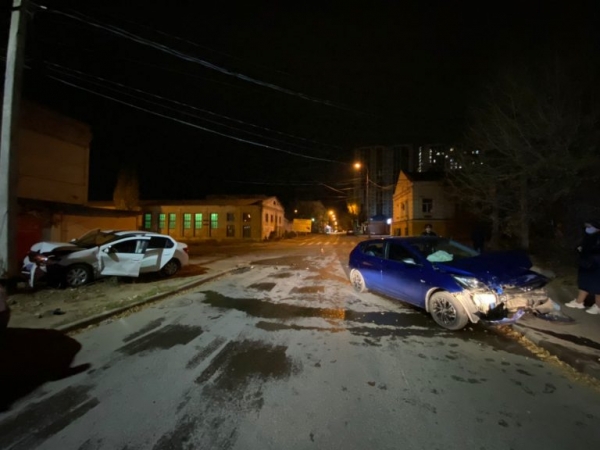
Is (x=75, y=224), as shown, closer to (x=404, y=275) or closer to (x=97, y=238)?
(x=97, y=238)

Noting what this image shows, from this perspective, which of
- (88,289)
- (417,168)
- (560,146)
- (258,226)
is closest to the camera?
(88,289)

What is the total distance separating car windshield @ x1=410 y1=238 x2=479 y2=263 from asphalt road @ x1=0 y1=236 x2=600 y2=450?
1.30 metres

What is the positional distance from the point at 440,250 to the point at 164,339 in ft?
18.0

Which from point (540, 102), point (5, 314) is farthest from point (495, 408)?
point (540, 102)

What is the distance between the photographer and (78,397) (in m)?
3.81

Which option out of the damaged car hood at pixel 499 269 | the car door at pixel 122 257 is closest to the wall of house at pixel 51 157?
the car door at pixel 122 257

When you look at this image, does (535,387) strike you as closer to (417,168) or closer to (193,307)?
(193,307)

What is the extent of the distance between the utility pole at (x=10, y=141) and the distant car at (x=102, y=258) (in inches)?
70.7

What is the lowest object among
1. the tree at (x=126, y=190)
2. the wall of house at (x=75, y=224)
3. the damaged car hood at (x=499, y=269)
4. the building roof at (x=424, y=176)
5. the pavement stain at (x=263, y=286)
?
the pavement stain at (x=263, y=286)

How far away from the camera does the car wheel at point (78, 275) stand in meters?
9.85

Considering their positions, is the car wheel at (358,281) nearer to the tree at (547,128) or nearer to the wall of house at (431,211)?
the tree at (547,128)

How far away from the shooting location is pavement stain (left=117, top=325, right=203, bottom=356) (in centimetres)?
532

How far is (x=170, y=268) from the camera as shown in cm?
1251

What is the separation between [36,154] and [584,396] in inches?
710
